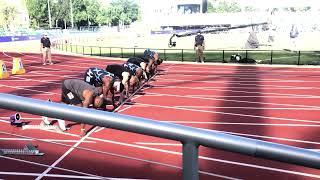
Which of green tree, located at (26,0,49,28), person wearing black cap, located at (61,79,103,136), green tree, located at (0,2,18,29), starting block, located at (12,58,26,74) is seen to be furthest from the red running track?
green tree, located at (26,0,49,28)

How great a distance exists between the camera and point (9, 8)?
94.0 meters

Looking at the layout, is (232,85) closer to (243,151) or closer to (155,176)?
(155,176)

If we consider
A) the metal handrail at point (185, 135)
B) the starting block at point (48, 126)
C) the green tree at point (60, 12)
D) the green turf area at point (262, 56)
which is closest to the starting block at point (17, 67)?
the green turf area at point (262, 56)

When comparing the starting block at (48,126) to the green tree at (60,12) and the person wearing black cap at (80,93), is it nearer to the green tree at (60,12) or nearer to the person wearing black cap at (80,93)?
the person wearing black cap at (80,93)

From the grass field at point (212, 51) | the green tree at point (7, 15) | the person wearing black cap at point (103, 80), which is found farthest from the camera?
the green tree at point (7, 15)

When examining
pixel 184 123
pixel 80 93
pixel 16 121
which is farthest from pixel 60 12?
pixel 80 93

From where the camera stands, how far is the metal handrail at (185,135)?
1.48 meters

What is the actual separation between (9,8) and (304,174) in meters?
96.8

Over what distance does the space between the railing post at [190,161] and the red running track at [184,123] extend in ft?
0.78

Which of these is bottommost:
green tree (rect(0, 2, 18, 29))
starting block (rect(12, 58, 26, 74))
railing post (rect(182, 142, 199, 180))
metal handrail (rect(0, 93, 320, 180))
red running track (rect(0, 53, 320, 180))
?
red running track (rect(0, 53, 320, 180))

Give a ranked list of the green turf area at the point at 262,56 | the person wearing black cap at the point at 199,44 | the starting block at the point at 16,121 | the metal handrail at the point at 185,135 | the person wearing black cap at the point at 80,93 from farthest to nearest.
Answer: the green turf area at the point at 262,56, the person wearing black cap at the point at 199,44, the starting block at the point at 16,121, the person wearing black cap at the point at 80,93, the metal handrail at the point at 185,135

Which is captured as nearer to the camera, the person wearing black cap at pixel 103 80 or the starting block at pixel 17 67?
the person wearing black cap at pixel 103 80

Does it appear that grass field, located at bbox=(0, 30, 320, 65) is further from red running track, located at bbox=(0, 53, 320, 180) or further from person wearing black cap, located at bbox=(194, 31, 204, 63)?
red running track, located at bbox=(0, 53, 320, 180)

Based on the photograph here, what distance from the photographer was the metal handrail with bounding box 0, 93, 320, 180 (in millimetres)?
1481
